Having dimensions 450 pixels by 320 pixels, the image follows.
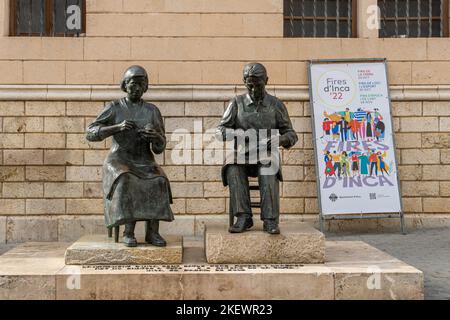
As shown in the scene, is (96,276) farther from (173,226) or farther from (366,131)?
(366,131)

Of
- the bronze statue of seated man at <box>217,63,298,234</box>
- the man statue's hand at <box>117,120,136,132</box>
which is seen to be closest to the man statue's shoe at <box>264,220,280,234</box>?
the bronze statue of seated man at <box>217,63,298,234</box>

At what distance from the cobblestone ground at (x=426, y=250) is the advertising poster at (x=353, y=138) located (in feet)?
1.53

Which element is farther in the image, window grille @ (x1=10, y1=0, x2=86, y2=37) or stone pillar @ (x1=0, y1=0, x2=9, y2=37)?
window grille @ (x1=10, y1=0, x2=86, y2=37)

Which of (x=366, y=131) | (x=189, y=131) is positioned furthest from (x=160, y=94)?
(x=366, y=131)

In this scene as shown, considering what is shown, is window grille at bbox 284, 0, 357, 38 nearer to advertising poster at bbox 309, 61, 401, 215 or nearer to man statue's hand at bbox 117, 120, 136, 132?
advertising poster at bbox 309, 61, 401, 215

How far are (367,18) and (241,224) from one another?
599cm

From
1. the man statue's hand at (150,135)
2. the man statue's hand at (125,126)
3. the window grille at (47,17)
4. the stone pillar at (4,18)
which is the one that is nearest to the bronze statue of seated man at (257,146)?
the man statue's hand at (150,135)

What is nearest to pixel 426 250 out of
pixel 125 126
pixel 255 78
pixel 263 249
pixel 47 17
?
pixel 263 249

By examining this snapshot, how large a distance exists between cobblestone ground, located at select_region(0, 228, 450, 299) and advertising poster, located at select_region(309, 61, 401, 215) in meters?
0.47

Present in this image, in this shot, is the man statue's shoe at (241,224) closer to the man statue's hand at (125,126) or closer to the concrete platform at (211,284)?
the concrete platform at (211,284)

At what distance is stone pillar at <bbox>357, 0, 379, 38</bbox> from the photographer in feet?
34.1

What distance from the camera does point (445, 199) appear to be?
1016 cm

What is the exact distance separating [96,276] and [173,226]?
15.6 feet

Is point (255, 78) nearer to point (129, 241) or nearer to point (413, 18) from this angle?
point (129, 241)
